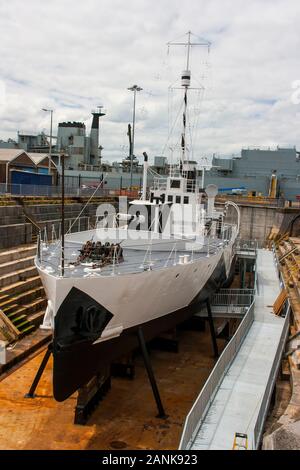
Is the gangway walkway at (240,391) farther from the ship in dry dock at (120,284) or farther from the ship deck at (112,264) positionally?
the ship deck at (112,264)

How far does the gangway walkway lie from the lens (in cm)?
859

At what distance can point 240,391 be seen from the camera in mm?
10562

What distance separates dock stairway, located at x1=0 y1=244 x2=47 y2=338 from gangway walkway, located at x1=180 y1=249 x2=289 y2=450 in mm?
8602

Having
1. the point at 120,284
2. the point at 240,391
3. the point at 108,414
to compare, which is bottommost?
the point at 108,414

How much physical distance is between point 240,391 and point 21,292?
11.5m

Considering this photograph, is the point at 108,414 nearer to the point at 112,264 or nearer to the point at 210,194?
the point at 112,264

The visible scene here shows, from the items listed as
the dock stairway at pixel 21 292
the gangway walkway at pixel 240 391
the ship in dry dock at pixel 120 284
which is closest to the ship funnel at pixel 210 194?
the ship in dry dock at pixel 120 284

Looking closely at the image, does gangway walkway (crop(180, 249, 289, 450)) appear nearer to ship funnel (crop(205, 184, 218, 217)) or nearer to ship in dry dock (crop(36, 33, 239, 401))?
ship in dry dock (crop(36, 33, 239, 401))

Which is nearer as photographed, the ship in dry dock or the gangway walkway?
the gangway walkway

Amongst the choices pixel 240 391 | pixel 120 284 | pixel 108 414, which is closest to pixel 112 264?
pixel 120 284

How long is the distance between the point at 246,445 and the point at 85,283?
5074mm

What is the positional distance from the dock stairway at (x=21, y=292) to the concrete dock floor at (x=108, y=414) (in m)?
2.14

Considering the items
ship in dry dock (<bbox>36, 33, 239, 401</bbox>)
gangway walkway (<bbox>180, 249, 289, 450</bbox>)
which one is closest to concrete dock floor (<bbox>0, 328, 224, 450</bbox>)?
ship in dry dock (<bbox>36, 33, 239, 401</bbox>)

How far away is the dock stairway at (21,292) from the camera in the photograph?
17125mm
